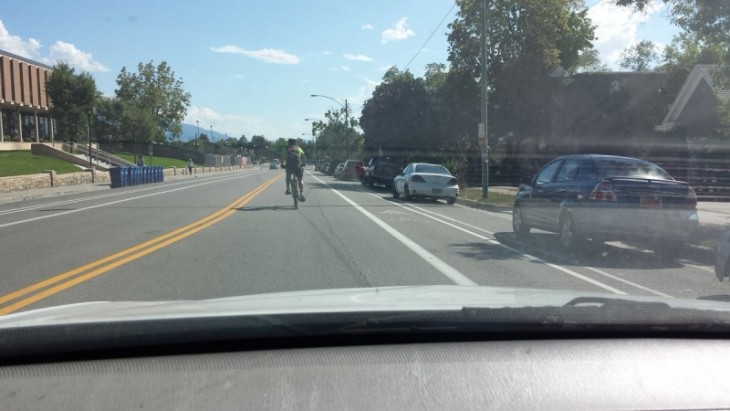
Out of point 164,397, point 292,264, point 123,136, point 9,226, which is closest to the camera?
point 164,397

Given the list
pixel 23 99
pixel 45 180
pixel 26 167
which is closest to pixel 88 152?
pixel 23 99

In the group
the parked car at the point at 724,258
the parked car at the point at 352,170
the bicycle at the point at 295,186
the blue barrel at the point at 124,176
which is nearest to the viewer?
the parked car at the point at 724,258

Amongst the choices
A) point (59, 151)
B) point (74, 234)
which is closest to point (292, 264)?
point (74, 234)

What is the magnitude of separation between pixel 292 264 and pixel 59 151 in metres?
51.9

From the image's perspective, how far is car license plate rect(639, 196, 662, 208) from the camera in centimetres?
957

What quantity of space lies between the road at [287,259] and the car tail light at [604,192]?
974 millimetres

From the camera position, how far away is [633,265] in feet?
30.7

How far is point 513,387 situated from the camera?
2680 millimetres

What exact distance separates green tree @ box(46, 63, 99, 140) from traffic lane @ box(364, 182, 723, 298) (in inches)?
2122

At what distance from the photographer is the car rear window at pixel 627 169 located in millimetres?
10336

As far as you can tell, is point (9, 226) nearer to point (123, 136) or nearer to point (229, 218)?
point (229, 218)

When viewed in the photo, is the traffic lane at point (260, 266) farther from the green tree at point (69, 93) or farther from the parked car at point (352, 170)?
the green tree at point (69, 93)

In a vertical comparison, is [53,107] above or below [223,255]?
above

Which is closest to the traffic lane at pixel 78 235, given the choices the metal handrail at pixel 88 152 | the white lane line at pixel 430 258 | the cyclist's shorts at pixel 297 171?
the cyclist's shorts at pixel 297 171
